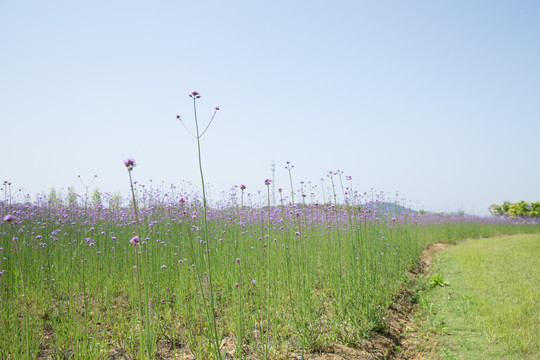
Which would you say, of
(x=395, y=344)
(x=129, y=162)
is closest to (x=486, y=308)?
(x=395, y=344)

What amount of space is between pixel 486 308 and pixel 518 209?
21.0 metres

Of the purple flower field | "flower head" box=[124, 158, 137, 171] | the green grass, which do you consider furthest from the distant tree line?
"flower head" box=[124, 158, 137, 171]

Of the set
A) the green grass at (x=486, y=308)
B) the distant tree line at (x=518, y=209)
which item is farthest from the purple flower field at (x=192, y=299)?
the distant tree line at (x=518, y=209)

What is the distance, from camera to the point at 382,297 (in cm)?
391

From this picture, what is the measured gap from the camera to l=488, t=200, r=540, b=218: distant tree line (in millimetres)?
20016

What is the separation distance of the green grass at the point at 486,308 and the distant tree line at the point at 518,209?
15854mm

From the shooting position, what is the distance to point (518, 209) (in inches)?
825

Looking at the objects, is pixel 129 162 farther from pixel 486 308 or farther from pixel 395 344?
pixel 486 308

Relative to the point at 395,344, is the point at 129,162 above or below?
above

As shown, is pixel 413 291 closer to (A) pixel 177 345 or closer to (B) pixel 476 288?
(B) pixel 476 288

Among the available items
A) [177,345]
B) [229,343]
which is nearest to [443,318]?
[229,343]

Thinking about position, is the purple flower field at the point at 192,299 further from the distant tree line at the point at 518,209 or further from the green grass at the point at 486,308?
the distant tree line at the point at 518,209

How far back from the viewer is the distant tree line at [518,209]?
65.7ft

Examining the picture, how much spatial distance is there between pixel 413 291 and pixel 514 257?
12.8 ft
